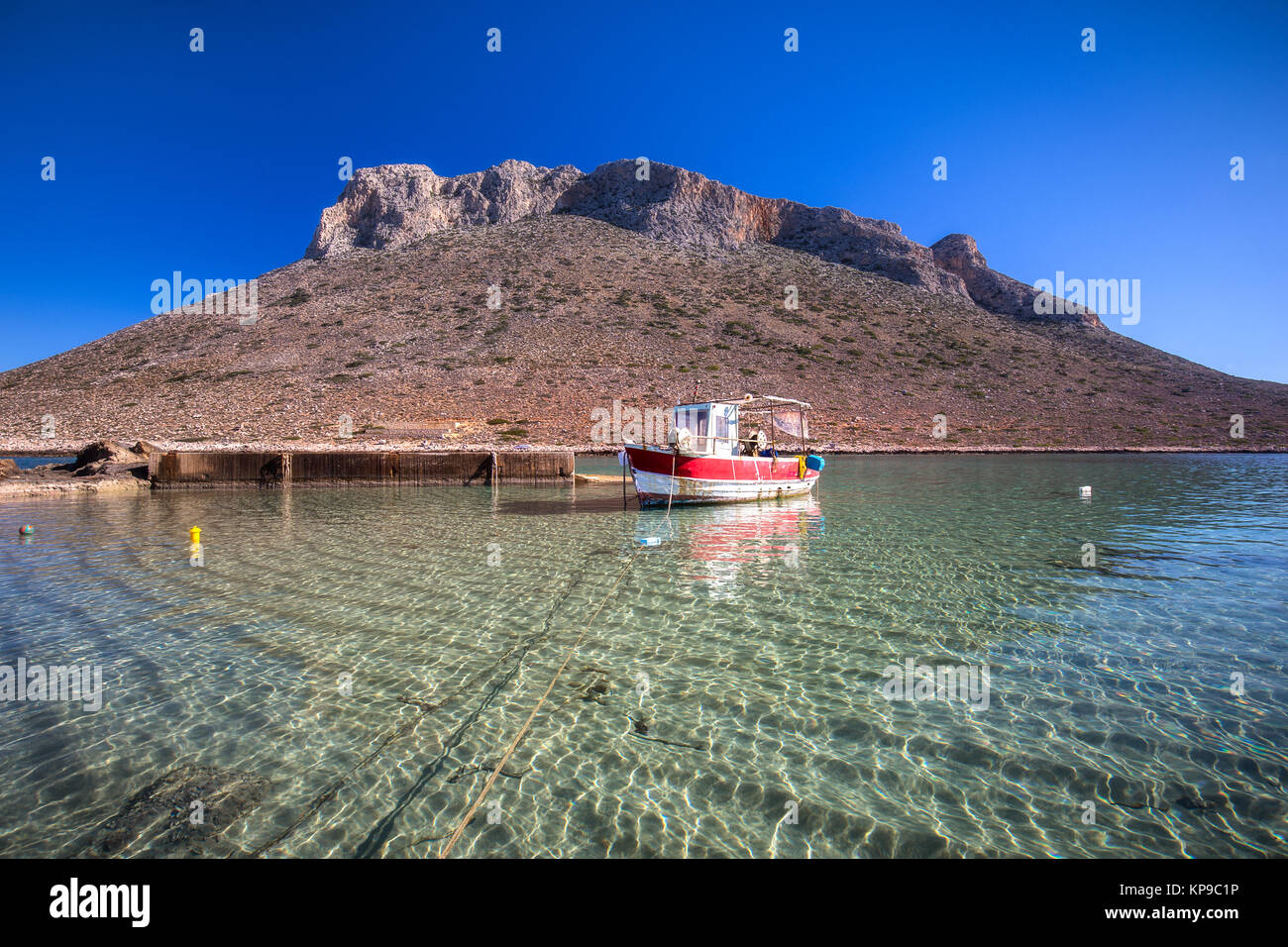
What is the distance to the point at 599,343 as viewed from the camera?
56.6 meters

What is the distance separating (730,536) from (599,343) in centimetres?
4516

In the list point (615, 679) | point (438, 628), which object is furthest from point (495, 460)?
point (615, 679)

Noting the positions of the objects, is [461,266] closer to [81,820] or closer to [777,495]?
[777,495]

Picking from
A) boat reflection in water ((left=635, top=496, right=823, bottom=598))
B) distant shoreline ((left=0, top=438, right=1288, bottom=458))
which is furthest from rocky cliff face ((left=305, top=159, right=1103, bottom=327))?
boat reflection in water ((left=635, top=496, right=823, bottom=598))

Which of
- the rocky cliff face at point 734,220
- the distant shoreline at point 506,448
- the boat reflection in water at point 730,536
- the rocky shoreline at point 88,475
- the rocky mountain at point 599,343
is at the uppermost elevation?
the rocky cliff face at point 734,220

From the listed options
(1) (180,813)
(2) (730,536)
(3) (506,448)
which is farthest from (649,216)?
(1) (180,813)

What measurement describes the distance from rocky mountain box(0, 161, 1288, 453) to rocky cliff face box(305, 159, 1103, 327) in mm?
377

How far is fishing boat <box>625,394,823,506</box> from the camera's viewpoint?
1867 cm

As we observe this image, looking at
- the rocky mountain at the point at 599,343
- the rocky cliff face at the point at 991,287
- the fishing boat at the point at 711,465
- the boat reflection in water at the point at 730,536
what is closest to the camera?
the boat reflection in water at the point at 730,536

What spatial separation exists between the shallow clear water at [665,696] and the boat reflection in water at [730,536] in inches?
7.1

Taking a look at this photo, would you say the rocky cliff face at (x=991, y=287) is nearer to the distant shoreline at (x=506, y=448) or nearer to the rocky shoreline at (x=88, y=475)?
the distant shoreline at (x=506, y=448)

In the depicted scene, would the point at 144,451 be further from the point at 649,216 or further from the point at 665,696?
the point at 649,216

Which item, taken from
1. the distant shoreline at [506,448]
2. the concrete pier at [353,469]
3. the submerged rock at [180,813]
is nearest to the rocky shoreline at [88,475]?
the concrete pier at [353,469]

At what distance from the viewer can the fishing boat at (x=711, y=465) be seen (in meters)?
18.7
